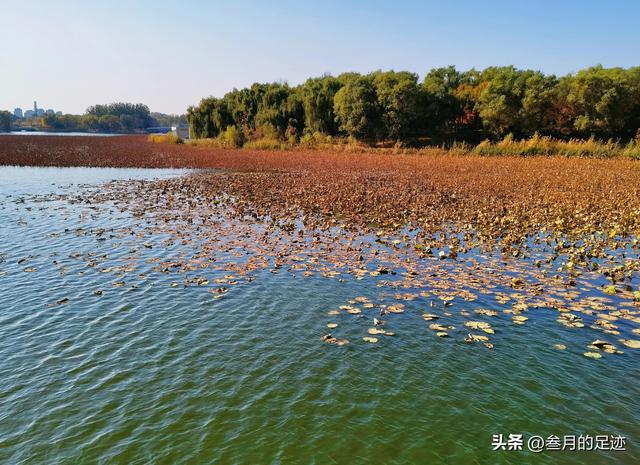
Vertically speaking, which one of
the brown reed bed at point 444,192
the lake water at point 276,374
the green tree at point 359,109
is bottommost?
the lake water at point 276,374

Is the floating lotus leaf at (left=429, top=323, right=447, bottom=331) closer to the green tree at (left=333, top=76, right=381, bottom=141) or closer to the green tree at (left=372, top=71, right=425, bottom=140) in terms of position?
the green tree at (left=372, top=71, right=425, bottom=140)

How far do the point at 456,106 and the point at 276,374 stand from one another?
2416 inches

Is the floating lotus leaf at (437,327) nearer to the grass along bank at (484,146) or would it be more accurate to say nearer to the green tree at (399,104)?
the grass along bank at (484,146)

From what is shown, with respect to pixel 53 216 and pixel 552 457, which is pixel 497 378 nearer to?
pixel 552 457

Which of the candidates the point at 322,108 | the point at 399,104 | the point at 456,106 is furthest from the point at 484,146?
the point at 322,108

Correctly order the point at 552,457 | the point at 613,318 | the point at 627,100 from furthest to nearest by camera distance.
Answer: the point at 627,100 → the point at 613,318 → the point at 552,457

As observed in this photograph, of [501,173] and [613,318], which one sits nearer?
[613,318]

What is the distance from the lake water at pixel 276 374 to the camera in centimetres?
621

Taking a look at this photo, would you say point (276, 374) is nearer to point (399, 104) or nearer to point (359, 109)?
point (359, 109)

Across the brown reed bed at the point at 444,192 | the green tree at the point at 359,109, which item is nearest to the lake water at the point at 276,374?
the brown reed bed at the point at 444,192

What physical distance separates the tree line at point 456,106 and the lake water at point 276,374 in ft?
162

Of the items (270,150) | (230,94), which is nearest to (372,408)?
(270,150)

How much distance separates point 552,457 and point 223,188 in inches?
1047

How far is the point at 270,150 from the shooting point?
5931 cm
